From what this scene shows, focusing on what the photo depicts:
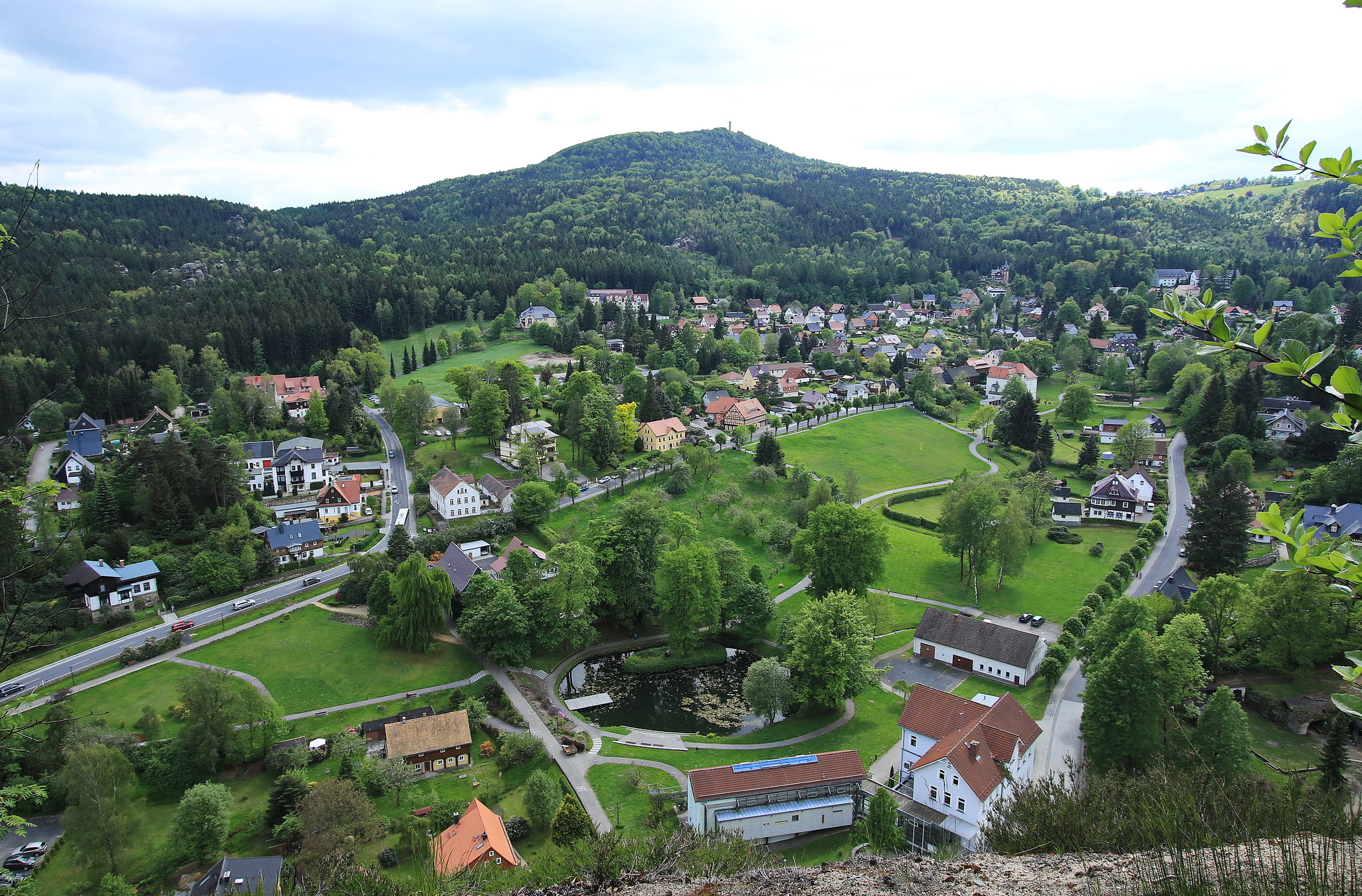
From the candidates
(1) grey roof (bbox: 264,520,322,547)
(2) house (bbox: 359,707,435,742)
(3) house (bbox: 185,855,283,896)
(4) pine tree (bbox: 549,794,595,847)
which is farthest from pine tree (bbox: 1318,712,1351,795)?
(1) grey roof (bbox: 264,520,322,547)

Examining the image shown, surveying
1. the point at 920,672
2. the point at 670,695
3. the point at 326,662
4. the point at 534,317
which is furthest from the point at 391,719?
the point at 534,317

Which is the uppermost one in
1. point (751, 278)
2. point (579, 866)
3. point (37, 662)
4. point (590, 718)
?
point (751, 278)

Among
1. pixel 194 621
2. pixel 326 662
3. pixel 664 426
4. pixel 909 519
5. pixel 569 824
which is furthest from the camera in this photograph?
pixel 664 426

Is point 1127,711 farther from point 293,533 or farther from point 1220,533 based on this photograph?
point 293,533

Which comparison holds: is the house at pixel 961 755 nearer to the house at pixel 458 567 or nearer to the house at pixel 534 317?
the house at pixel 458 567

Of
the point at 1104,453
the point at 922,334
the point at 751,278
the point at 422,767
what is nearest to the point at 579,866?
the point at 422,767

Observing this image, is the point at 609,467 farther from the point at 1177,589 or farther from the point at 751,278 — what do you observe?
the point at 751,278

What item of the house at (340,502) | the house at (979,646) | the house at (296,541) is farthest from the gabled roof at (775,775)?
the house at (340,502)
